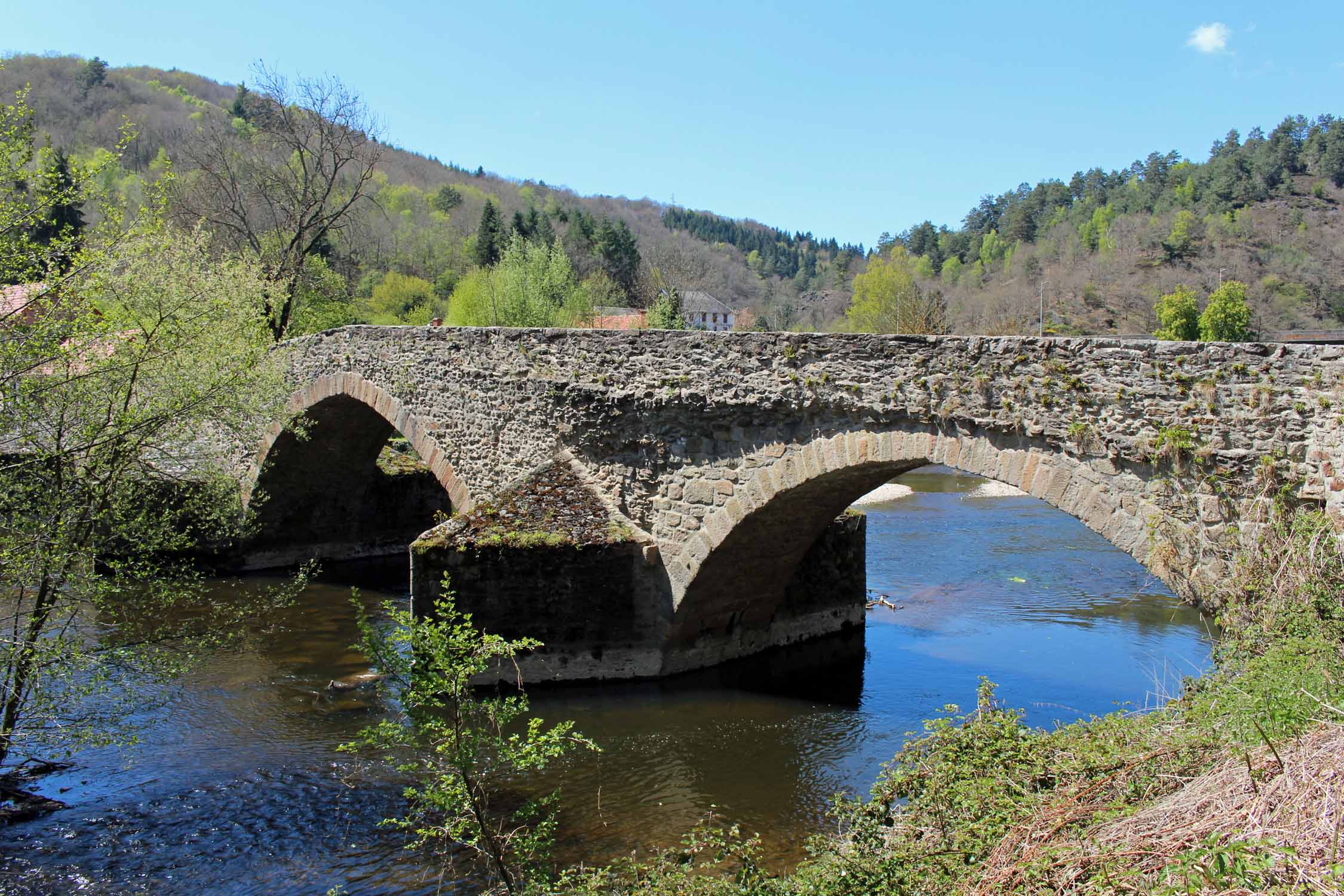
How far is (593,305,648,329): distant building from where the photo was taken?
114 feet

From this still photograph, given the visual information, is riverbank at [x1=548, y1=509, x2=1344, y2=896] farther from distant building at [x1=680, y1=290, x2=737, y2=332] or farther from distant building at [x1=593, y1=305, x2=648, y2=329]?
distant building at [x1=680, y1=290, x2=737, y2=332]

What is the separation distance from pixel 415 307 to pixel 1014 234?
2261 inches

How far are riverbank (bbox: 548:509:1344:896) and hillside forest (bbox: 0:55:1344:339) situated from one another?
6.33 m

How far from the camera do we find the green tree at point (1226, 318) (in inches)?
1406

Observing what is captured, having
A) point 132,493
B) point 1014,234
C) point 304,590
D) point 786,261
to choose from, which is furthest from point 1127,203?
point 132,493

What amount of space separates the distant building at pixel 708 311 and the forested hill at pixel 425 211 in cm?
142

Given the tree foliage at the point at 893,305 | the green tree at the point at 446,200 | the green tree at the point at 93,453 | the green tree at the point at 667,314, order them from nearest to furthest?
the green tree at the point at 93,453, the tree foliage at the point at 893,305, the green tree at the point at 667,314, the green tree at the point at 446,200

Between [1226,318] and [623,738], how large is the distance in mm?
34997

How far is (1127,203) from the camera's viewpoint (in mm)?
68562

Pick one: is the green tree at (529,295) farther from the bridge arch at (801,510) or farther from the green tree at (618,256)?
the bridge arch at (801,510)

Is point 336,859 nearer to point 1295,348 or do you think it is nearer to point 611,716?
point 611,716

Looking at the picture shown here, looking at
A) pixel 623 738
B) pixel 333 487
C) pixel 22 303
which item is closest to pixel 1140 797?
pixel 623 738

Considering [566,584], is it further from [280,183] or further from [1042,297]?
[1042,297]

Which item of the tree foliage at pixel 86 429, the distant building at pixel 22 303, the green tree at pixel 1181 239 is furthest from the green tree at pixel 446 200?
the distant building at pixel 22 303
